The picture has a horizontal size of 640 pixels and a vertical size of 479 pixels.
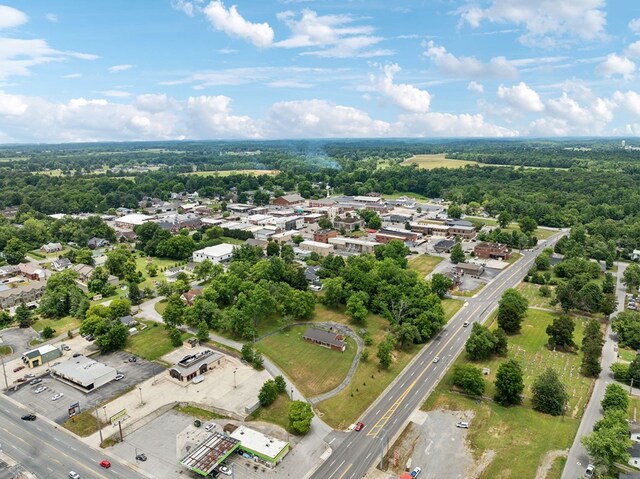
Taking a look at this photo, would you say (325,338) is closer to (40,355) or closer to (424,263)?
(40,355)

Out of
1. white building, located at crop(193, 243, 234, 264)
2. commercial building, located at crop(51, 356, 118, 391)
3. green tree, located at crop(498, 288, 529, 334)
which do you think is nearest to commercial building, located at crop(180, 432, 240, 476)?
commercial building, located at crop(51, 356, 118, 391)

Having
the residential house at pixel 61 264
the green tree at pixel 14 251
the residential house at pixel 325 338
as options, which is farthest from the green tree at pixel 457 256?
the green tree at pixel 14 251

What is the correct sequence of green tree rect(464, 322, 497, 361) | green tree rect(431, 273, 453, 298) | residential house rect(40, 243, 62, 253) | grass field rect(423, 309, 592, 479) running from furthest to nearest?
1. residential house rect(40, 243, 62, 253)
2. green tree rect(431, 273, 453, 298)
3. green tree rect(464, 322, 497, 361)
4. grass field rect(423, 309, 592, 479)

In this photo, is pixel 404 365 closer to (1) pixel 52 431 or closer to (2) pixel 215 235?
(1) pixel 52 431

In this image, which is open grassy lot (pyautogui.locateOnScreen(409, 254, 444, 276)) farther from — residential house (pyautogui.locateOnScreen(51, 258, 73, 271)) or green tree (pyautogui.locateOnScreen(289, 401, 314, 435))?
residential house (pyautogui.locateOnScreen(51, 258, 73, 271))

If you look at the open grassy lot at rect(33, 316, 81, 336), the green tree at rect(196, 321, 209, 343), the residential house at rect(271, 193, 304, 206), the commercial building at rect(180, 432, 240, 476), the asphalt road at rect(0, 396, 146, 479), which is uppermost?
the residential house at rect(271, 193, 304, 206)

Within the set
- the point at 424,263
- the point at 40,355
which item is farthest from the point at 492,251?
the point at 40,355

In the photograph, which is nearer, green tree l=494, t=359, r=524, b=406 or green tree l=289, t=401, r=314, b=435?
green tree l=289, t=401, r=314, b=435

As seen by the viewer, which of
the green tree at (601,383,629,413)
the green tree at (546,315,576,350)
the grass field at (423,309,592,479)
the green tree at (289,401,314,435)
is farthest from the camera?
the green tree at (546,315,576,350)
